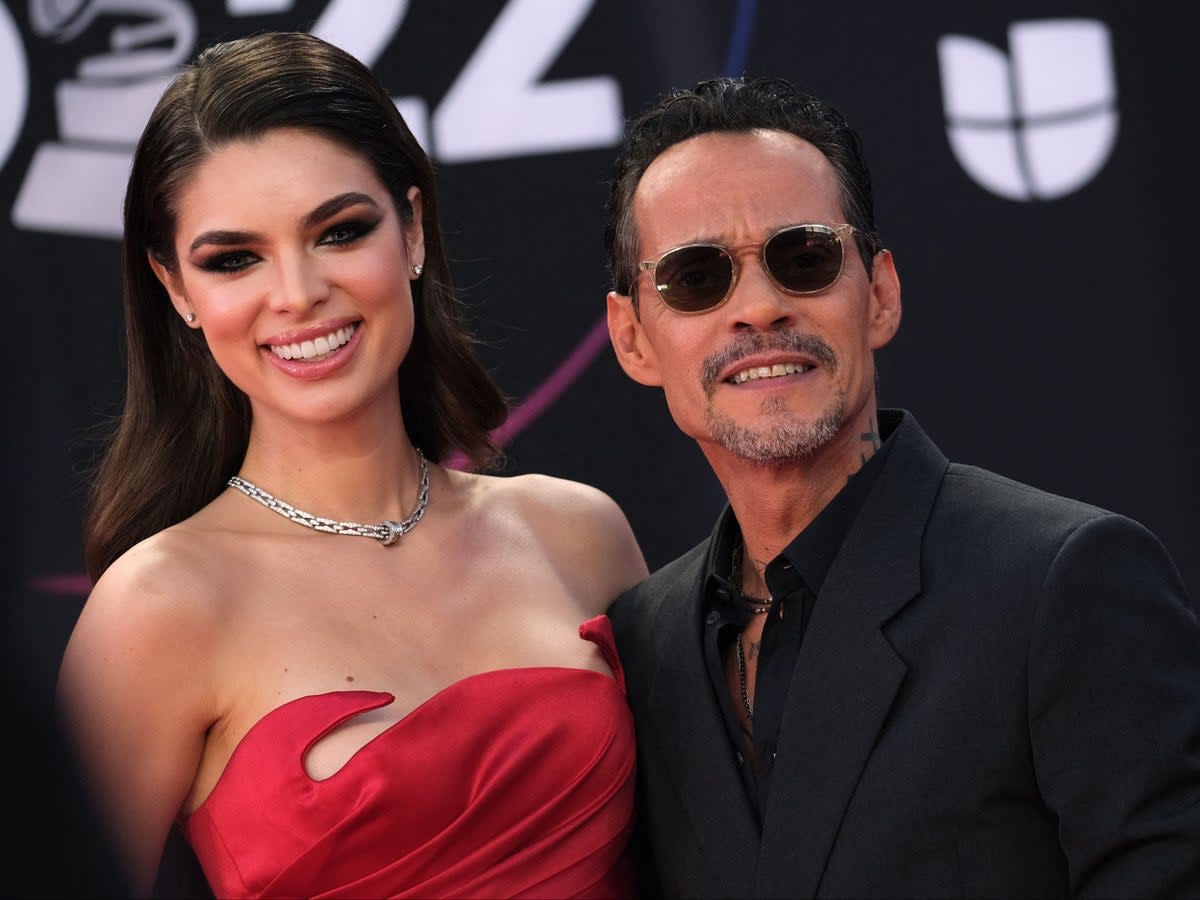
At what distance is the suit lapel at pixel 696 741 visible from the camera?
2.35 metres

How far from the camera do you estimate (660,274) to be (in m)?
2.68

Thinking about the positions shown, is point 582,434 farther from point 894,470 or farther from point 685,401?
point 894,470

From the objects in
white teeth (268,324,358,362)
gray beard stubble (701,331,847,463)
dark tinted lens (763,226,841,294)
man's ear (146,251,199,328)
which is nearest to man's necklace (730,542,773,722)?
gray beard stubble (701,331,847,463)

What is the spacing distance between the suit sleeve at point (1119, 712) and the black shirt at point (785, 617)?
38cm

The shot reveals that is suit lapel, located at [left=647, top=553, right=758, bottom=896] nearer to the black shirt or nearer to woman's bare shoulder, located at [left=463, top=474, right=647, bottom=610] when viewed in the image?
the black shirt

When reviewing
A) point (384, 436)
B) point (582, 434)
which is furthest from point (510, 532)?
point (582, 434)

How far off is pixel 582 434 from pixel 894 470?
181 centimetres

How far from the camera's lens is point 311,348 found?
9.53 ft

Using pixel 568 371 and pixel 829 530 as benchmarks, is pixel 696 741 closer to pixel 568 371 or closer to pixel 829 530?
pixel 829 530

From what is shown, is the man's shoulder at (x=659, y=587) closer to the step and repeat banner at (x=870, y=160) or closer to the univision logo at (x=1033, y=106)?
the step and repeat banner at (x=870, y=160)

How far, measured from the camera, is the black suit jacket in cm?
209

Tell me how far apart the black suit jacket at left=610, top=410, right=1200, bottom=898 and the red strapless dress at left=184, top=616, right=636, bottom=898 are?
0.35 metres

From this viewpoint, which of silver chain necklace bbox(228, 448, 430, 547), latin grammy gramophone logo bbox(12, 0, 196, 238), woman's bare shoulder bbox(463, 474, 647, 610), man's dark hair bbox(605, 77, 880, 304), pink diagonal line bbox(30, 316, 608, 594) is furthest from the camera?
pink diagonal line bbox(30, 316, 608, 594)

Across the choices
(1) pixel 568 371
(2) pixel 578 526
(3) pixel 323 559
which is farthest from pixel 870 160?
(3) pixel 323 559
